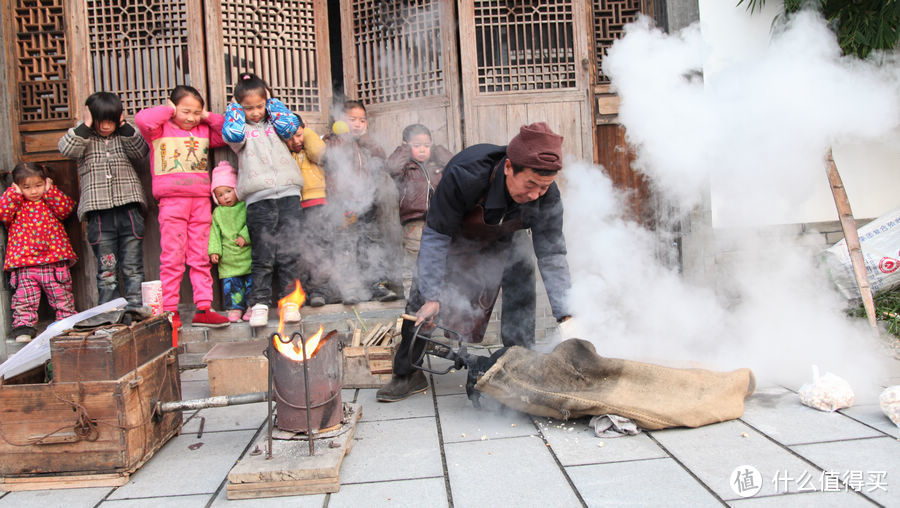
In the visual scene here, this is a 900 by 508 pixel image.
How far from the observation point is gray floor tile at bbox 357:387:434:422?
11.3ft

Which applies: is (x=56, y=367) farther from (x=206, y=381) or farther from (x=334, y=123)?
(x=334, y=123)

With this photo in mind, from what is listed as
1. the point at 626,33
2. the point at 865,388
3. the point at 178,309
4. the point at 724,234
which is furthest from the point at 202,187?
the point at 865,388

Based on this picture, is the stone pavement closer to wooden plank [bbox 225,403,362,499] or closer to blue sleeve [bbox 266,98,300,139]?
wooden plank [bbox 225,403,362,499]

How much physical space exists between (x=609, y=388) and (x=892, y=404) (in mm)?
1358

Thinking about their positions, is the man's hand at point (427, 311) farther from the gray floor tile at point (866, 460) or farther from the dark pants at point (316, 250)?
the dark pants at point (316, 250)

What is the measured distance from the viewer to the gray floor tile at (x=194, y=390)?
159 inches

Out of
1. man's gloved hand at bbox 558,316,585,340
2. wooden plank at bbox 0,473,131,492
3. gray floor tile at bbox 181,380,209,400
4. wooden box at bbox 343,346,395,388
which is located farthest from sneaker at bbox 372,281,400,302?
wooden plank at bbox 0,473,131,492

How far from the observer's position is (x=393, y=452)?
293 centimetres

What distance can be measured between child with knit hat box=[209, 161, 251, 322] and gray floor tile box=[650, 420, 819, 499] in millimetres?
3683

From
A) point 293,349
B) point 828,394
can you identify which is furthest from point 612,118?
point 293,349

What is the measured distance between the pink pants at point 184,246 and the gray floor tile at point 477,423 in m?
2.64

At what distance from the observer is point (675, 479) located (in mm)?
2492

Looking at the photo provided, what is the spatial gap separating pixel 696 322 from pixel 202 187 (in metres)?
4.34

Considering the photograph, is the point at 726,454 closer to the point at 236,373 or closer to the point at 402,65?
the point at 236,373
